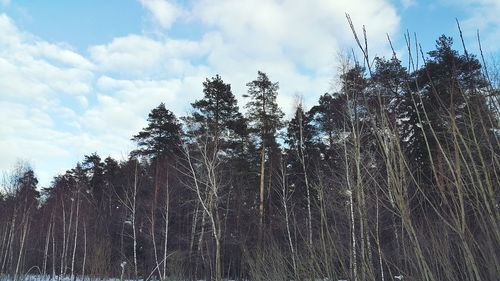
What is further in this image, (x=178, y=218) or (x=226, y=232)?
(x=178, y=218)

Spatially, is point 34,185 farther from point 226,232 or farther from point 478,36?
point 478,36

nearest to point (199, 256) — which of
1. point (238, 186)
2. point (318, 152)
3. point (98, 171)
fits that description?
point (238, 186)

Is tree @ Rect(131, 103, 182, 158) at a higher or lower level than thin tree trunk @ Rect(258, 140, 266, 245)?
higher

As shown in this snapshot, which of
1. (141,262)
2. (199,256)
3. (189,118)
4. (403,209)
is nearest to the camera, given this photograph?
(403,209)

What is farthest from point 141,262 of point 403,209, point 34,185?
point 403,209

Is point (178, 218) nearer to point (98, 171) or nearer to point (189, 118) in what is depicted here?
point (189, 118)

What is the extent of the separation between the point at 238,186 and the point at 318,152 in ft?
21.7

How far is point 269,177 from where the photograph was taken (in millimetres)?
31484

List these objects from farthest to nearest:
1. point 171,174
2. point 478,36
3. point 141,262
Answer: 1. point 141,262
2. point 171,174
3. point 478,36

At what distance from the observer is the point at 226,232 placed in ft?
108

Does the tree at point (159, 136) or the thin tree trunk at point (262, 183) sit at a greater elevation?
the tree at point (159, 136)

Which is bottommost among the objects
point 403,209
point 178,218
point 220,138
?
point 403,209

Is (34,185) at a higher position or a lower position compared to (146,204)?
higher

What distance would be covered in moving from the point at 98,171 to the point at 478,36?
48959 mm
